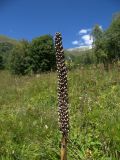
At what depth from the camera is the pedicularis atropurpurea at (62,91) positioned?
2.79 m

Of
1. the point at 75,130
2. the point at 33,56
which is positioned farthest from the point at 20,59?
the point at 75,130

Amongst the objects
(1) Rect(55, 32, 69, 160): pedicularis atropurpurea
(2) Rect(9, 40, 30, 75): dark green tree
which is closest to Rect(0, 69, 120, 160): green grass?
(1) Rect(55, 32, 69, 160): pedicularis atropurpurea

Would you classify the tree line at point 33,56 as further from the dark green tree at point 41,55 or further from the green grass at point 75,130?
the green grass at point 75,130

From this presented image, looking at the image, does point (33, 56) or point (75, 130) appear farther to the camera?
point (33, 56)

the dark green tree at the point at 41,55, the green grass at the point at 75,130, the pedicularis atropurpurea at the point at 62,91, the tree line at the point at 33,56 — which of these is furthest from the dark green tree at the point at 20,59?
the pedicularis atropurpurea at the point at 62,91

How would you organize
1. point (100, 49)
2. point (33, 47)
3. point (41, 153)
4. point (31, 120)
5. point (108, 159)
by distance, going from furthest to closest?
1. point (33, 47)
2. point (100, 49)
3. point (31, 120)
4. point (41, 153)
5. point (108, 159)

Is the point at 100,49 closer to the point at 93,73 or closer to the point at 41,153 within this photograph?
the point at 93,73

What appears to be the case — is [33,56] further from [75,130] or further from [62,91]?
[62,91]

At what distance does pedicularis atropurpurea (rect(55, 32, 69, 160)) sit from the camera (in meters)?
2.79

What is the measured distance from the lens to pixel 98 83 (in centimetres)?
1081

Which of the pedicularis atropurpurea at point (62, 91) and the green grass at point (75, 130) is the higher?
the pedicularis atropurpurea at point (62, 91)

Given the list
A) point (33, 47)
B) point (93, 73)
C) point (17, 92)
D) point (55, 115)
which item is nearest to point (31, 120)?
point (55, 115)

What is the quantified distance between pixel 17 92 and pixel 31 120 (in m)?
5.99

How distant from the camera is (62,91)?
283 centimetres
